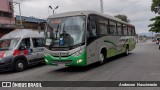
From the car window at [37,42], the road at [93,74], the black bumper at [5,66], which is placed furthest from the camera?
the car window at [37,42]

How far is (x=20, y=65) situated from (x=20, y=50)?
0.84 meters

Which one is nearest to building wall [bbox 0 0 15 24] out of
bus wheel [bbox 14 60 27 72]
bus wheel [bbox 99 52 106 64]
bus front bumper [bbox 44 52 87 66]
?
bus wheel [bbox 14 60 27 72]

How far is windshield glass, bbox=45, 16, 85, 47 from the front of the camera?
10.6 metres

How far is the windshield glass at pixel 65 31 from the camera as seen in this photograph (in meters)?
10.6

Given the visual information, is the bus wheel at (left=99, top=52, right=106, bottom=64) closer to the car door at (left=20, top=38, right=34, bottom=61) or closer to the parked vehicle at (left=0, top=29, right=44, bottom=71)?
the parked vehicle at (left=0, top=29, right=44, bottom=71)

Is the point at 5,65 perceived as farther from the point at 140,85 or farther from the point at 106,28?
the point at 140,85

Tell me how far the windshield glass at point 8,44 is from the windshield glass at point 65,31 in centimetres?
239

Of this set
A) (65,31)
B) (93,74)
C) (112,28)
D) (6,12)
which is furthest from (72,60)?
(6,12)

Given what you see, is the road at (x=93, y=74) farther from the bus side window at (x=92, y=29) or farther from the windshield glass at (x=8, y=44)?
the bus side window at (x=92, y=29)

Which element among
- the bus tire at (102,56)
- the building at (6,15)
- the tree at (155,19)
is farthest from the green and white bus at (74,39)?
the tree at (155,19)

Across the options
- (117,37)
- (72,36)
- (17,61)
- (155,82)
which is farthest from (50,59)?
(117,37)

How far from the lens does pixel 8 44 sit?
507 inches

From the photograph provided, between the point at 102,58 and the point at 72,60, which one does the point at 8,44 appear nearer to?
the point at 72,60

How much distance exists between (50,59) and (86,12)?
2923 millimetres
